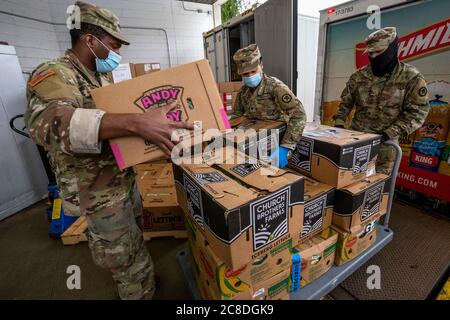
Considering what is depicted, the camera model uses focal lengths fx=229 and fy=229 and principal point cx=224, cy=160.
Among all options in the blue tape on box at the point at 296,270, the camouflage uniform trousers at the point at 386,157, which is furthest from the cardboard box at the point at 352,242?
the camouflage uniform trousers at the point at 386,157

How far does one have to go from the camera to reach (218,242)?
0.93 metres

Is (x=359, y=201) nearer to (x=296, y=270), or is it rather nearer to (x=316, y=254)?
(x=316, y=254)

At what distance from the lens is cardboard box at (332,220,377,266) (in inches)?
59.5

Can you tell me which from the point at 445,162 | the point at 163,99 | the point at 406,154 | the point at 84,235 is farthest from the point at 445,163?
the point at 84,235

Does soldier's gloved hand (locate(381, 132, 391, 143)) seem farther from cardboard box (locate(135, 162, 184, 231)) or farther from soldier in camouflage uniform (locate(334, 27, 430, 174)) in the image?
cardboard box (locate(135, 162, 184, 231))

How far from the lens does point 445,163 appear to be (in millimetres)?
2139

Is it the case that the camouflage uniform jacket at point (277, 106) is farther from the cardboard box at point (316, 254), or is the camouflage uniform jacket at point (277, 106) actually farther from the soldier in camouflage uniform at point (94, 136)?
the soldier in camouflage uniform at point (94, 136)

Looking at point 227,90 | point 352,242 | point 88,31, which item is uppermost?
point 88,31

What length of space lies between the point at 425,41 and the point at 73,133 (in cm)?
283

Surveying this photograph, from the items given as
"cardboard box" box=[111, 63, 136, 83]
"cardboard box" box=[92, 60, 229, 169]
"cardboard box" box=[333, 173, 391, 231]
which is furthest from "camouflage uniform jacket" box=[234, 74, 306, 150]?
"cardboard box" box=[111, 63, 136, 83]

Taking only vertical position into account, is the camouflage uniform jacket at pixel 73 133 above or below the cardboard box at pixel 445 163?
above

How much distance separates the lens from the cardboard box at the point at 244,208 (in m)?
0.87

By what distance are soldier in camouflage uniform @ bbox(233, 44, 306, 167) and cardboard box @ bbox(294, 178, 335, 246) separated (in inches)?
14.4

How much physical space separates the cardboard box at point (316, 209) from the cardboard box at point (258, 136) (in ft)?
1.24
